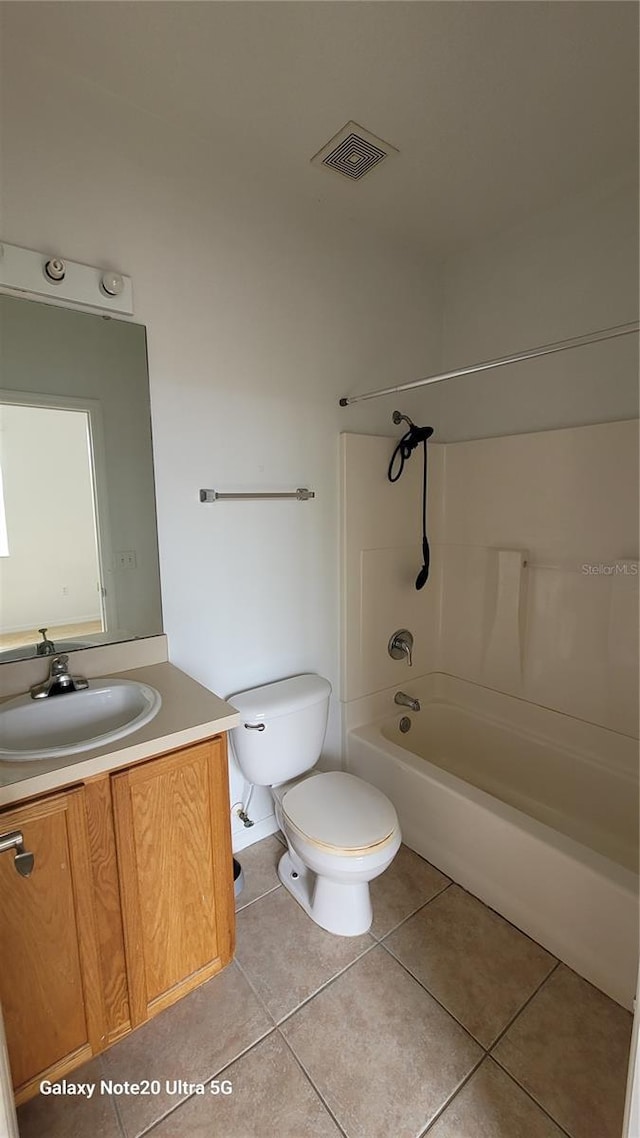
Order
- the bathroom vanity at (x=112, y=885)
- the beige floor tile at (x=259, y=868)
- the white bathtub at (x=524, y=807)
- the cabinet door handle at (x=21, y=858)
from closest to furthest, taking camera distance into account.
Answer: the cabinet door handle at (x=21, y=858) → the bathroom vanity at (x=112, y=885) → the white bathtub at (x=524, y=807) → the beige floor tile at (x=259, y=868)

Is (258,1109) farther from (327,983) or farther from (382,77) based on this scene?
(382,77)

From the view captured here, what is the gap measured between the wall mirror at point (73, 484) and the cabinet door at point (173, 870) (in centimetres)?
54

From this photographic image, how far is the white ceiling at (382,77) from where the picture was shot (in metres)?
1.15

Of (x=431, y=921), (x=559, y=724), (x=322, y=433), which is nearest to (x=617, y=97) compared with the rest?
(x=322, y=433)

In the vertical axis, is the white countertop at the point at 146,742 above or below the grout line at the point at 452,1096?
above

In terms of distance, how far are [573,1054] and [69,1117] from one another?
127 centimetres

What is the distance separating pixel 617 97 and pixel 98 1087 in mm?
3066

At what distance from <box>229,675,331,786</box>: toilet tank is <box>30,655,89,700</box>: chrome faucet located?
0.54m

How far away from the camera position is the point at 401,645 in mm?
2342

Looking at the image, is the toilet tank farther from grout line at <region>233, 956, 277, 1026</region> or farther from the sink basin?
grout line at <region>233, 956, 277, 1026</region>

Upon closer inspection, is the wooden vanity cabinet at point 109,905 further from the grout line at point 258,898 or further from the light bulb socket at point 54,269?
the light bulb socket at point 54,269

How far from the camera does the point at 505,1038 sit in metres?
1.27

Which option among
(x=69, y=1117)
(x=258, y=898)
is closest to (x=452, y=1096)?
(x=258, y=898)

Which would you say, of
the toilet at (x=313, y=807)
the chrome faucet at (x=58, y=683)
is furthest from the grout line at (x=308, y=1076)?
the chrome faucet at (x=58, y=683)
